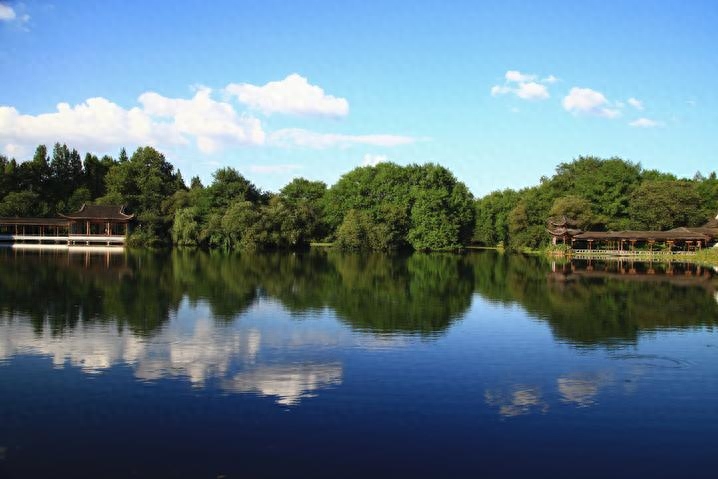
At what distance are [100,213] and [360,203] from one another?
2530 cm

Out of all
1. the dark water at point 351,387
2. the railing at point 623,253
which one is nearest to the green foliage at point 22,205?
the dark water at point 351,387

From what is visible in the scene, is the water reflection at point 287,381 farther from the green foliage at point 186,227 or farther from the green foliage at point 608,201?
the green foliage at point 608,201

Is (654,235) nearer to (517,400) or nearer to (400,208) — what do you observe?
(400,208)

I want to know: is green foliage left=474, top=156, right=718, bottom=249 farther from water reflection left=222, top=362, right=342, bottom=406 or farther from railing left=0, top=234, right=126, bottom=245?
water reflection left=222, top=362, right=342, bottom=406

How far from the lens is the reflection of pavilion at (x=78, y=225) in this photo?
2137 inches

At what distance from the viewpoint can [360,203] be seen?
6144cm

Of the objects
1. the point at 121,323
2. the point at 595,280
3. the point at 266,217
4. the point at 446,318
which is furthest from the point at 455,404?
the point at 266,217

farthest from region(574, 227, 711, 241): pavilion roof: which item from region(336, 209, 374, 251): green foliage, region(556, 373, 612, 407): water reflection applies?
region(556, 373, 612, 407): water reflection

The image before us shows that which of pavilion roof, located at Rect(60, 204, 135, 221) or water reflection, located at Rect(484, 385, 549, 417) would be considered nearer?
water reflection, located at Rect(484, 385, 549, 417)

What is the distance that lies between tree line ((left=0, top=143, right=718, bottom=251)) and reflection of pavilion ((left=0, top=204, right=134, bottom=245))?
2.06 m

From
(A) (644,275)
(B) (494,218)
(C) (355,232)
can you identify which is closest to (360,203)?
(C) (355,232)

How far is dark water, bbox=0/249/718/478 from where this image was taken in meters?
6.88

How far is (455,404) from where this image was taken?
347 inches

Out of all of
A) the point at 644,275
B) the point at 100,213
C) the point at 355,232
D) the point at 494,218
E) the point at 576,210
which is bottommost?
the point at 644,275
